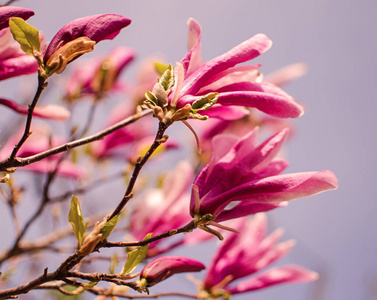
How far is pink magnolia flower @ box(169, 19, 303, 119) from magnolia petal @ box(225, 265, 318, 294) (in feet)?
1.73

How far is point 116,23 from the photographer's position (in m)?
0.64

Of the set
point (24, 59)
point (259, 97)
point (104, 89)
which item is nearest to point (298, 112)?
point (259, 97)

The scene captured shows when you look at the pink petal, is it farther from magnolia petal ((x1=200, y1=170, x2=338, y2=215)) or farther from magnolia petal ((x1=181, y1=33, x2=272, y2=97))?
magnolia petal ((x1=200, y1=170, x2=338, y2=215))

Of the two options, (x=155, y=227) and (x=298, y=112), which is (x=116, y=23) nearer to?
(x=298, y=112)

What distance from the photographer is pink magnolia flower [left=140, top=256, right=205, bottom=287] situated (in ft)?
2.24

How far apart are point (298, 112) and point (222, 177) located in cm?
17

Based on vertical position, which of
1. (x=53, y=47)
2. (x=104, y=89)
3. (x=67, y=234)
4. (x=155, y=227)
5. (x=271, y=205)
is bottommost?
(x=67, y=234)

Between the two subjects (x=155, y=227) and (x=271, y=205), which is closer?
(x=271, y=205)

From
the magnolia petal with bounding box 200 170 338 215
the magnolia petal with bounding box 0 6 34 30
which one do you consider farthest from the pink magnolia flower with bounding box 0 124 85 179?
the magnolia petal with bounding box 200 170 338 215

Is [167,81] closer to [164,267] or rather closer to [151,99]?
[151,99]

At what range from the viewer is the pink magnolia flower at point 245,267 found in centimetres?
101

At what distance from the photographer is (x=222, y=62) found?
2.12ft

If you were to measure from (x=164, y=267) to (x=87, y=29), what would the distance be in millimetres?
434

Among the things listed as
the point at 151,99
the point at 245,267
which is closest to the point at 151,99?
the point at 151,99
